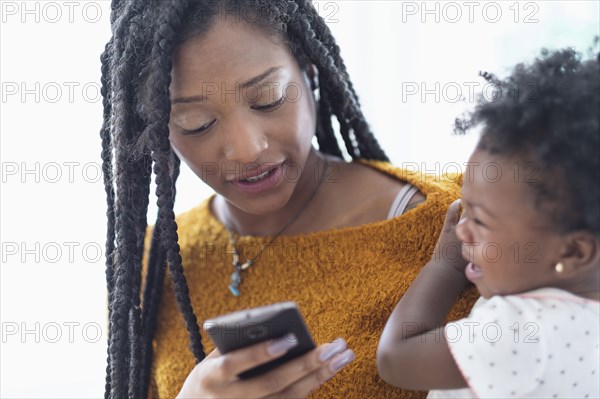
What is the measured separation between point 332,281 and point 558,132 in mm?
505

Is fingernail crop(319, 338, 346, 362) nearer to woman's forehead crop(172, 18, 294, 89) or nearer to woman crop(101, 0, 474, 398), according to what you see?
woman crop(101, 0, 474, 398)

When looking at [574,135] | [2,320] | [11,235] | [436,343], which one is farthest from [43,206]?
[574,135]

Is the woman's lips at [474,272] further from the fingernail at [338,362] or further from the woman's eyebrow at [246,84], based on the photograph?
the woman's eyebrow at [246,84]

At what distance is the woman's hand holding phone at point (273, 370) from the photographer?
0.84 metres

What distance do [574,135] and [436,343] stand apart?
296 millimetres

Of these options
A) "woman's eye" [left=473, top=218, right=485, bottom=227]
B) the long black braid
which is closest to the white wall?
the long black braid

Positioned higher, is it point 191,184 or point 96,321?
point 191,184

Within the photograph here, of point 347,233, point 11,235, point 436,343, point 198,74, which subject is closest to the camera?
point 436,343

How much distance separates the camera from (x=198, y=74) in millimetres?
1056

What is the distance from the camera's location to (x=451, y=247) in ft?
3.21

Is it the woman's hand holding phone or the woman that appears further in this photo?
the woman

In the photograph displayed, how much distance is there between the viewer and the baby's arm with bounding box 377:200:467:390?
857 millimetres

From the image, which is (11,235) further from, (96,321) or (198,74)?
(198,74)

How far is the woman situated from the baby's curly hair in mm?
309
